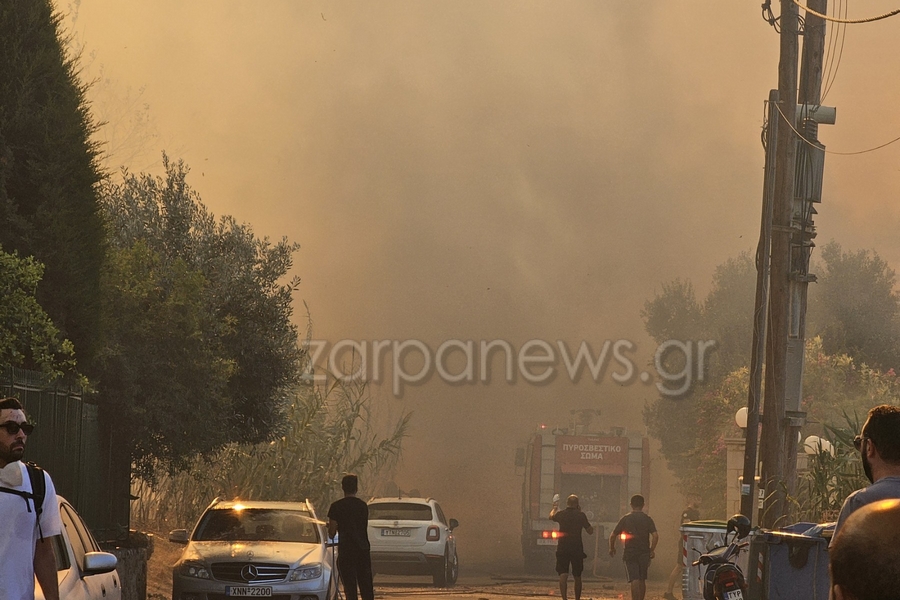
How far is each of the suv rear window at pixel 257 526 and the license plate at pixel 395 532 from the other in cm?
913

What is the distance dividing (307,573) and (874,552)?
1305cm

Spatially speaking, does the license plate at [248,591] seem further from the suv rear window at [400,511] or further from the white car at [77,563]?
the suv rear window at [400,511]

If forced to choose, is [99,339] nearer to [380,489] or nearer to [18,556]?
[18,556]

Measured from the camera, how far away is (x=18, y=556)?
585cm

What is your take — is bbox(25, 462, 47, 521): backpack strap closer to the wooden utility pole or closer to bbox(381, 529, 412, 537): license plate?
the wooden utility pole

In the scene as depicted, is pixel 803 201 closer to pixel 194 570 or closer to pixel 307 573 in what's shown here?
pixel 307 573

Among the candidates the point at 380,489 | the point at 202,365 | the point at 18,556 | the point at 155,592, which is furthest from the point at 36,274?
the point at 380,489

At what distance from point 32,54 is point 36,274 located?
17.9 feet

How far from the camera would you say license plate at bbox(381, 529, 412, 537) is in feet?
82.6

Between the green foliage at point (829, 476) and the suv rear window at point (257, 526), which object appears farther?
the green foliage at point (829, 476)

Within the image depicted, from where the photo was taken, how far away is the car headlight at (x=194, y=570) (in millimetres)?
14875

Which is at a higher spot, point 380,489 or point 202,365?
point 202,365

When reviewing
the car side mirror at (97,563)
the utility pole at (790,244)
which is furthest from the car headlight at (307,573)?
the car side mirror at (97,563)

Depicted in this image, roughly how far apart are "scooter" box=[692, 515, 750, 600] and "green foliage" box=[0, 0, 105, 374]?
24.8 ft
